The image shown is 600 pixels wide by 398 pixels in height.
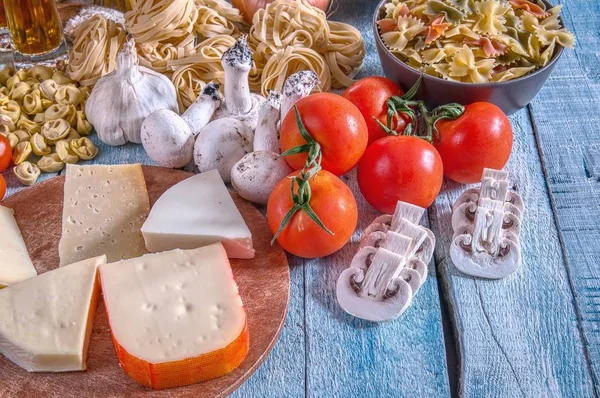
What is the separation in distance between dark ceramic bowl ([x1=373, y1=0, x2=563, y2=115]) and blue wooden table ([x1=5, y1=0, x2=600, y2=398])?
0.14 m

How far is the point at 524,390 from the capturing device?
1.18m

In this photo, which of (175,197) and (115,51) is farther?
(115,51)

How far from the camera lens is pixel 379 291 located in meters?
1.26

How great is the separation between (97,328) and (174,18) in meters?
0.88

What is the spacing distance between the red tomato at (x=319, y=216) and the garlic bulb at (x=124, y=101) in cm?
46

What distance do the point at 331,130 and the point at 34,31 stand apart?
886 millimetres

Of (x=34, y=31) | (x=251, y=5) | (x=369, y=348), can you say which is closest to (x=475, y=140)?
(x=369, y=348)

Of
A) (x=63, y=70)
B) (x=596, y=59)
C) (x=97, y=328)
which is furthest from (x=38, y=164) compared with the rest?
(x=596, y=59)

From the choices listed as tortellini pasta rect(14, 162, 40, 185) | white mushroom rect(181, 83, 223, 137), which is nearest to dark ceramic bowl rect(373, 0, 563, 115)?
white mushroom rect(181, 83, 223, 137)

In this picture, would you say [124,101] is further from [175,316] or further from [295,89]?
[175,316]

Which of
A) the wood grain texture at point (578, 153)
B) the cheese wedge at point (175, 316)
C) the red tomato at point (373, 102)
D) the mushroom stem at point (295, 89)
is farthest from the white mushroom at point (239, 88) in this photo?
the wood grain texture at point (578, 153)

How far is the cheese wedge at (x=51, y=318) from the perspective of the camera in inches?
44.5

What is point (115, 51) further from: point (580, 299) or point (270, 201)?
point (580, 299)

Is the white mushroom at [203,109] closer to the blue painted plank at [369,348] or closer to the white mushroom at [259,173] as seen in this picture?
the white mushroom at [259,173]
